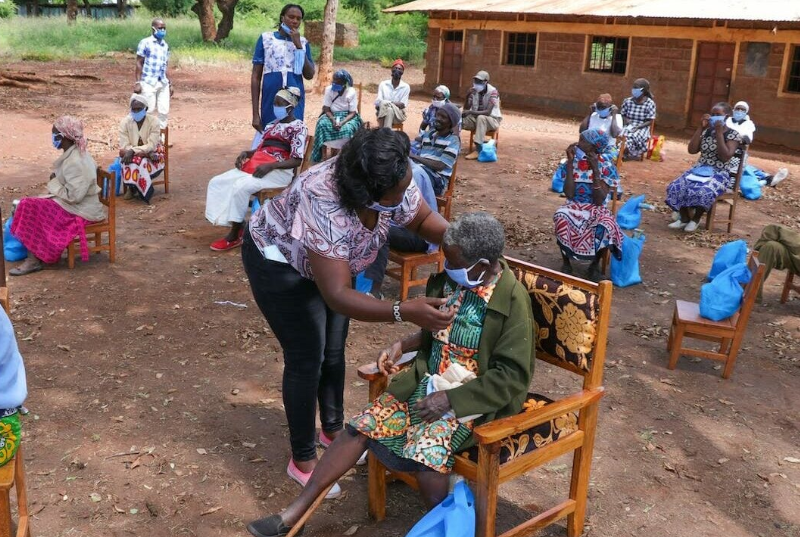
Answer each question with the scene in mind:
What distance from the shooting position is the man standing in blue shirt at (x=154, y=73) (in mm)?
12938

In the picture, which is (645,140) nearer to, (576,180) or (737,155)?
(737,155)

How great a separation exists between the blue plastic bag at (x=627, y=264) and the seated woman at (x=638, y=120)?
21.1 feet

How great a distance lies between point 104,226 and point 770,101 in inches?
556

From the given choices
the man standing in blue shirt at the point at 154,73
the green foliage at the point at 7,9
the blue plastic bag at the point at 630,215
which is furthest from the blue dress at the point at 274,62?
the green foliage at the point at 7,9

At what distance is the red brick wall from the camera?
16125 millimetres

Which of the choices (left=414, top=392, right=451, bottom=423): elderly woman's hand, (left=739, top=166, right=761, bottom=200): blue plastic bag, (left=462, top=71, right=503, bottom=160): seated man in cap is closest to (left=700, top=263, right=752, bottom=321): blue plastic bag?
(left=414, top=392, right=451, bottom=423): elderly woman's hand

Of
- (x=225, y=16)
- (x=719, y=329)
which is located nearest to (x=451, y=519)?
(x=719, y=329)

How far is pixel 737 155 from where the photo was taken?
372 inches

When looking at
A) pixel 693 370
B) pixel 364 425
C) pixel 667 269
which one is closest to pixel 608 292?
pixel 364 425

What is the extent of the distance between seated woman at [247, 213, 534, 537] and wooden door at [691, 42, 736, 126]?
1559cm

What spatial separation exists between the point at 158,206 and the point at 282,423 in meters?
5.54

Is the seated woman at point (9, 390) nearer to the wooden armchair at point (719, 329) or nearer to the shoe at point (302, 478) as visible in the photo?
the shoe at point (302, 478)

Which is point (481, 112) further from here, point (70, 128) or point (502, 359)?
point (502, 359)

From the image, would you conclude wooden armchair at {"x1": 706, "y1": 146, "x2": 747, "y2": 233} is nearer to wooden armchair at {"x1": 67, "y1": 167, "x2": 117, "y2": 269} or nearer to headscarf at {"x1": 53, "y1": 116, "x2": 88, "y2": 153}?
wooden armchair at {"x1": 67, "y1": 167, "x2": 117, "y2": 269}
